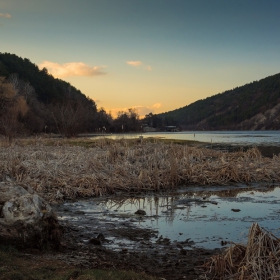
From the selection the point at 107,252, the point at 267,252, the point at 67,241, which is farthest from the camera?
the point at 67,241

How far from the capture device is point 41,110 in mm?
86562

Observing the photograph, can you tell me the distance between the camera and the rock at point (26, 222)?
21.1 ft

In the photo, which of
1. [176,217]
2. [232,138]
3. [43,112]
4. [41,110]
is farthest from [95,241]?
[41,110]

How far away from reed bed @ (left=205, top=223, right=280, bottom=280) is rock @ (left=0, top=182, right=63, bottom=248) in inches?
121

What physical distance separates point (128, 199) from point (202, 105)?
17790 centimetres

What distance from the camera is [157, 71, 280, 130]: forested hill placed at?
137m

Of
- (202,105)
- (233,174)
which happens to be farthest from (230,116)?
(233,174)

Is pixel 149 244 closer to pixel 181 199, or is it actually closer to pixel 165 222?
pixel 165 222

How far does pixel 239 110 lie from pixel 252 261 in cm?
15706

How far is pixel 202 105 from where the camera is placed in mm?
186625

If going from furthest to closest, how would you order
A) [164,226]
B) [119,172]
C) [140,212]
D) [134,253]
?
[119,172] → [140,212] → [164,226] → [134,253]

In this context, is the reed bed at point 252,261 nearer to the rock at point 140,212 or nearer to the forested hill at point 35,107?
the rock at point 140,212

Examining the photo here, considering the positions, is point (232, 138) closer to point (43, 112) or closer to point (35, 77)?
point (43, 112)

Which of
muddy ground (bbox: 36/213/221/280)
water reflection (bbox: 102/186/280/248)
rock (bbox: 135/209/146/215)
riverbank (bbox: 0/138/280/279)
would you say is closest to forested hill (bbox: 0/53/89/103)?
riverbank (bbox: 0/138/280/279)
